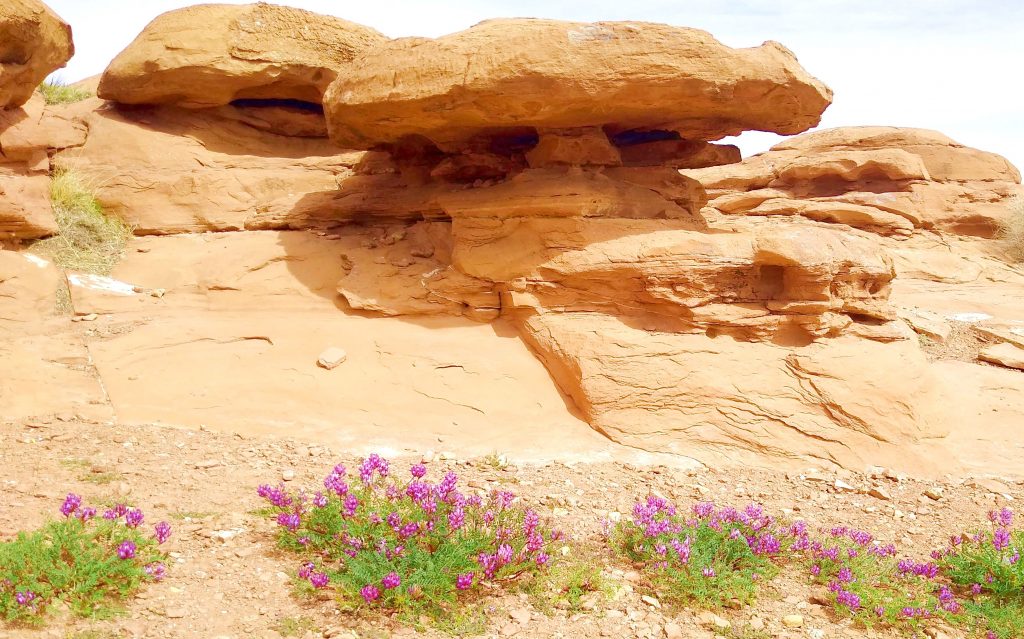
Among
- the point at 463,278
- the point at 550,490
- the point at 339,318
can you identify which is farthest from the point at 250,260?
the point at 550,490

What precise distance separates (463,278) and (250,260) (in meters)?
1.91

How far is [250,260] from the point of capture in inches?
247

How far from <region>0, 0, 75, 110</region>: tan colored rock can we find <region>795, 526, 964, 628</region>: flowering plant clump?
673 centimetres

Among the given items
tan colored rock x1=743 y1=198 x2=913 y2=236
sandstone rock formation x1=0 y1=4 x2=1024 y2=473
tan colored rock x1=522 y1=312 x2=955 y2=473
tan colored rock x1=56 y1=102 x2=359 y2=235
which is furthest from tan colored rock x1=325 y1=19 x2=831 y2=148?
tan colored rock x1=743 y1=198 x2=913 y2=236

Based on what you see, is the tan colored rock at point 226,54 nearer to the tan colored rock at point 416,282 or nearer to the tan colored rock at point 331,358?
the tan colored rock at point 416,282

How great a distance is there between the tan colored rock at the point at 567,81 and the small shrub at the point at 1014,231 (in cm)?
947

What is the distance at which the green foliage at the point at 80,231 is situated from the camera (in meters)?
6.17

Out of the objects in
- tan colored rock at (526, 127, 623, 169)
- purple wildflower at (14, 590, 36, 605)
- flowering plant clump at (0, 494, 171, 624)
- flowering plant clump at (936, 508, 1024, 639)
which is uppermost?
tan colored rock at (526, 127, 623, 169)

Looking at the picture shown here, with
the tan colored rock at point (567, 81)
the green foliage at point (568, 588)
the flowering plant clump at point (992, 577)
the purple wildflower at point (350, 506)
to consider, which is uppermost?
the tan colored rock at point (567, 81)

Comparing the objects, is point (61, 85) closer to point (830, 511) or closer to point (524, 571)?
point (524, 571)

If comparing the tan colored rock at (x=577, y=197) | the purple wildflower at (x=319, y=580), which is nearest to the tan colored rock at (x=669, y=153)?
the tan colored rock at (x=577, y=197)

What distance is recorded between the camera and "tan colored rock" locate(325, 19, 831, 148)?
4.66 metres

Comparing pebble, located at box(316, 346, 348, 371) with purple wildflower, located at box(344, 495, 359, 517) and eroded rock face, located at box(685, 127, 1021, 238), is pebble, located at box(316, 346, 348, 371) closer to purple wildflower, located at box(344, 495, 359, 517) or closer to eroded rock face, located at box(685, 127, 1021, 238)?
purple wildflower, located at box(344, 495, 359, 517)

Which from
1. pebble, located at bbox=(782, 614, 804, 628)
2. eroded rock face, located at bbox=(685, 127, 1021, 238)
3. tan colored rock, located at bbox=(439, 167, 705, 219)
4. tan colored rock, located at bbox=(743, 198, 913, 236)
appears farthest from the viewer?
eroded rock face, located at bbox=(685, 127, 1021, 238)
